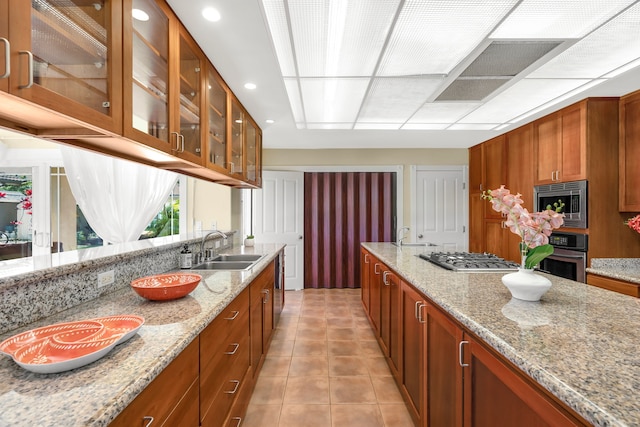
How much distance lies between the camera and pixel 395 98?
2.86m

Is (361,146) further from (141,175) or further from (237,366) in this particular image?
(237,366)

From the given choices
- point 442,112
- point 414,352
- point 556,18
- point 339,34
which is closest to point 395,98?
point 442,112

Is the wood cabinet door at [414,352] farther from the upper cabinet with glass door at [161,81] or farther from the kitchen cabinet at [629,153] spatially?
the kitchen cabinet at [629,153]

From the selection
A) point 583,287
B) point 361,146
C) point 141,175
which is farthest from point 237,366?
point 361,146

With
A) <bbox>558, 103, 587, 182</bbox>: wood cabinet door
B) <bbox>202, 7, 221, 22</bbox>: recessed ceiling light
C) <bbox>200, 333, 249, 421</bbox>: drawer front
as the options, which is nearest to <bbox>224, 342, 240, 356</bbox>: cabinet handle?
<bbox>200, 333, 249, 421</bbox>: drawer front

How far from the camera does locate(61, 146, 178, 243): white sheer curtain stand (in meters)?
3.10

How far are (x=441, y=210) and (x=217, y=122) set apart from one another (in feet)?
13.2

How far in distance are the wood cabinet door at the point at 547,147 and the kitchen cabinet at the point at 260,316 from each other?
299 centimetres

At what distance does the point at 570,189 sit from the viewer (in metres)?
2.70

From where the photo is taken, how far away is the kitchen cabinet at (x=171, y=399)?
0.72 m

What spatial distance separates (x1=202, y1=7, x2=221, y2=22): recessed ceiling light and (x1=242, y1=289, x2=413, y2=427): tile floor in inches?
92.7

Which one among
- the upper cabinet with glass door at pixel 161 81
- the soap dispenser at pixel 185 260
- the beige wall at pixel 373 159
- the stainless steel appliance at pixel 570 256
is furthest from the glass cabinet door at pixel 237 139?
the stainless steel appliance at pixel 570 256

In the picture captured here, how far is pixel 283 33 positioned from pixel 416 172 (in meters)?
3.68

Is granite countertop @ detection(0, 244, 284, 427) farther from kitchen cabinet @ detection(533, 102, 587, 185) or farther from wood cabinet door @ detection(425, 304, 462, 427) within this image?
kitchen cabinet @ detection(533, 102, 587, 185)
